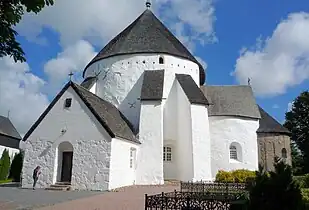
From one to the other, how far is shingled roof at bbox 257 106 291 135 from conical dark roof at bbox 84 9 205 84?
28.3ft

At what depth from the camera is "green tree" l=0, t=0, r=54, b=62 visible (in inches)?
286

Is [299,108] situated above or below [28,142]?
above

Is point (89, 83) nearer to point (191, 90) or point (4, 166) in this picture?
point (191, 90)

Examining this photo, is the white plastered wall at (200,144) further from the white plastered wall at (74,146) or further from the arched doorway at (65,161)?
the arched doorway at (65,161)

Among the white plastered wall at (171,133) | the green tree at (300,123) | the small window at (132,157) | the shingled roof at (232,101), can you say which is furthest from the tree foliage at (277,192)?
Answer: the green tree at (300,123)

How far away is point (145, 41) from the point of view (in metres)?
→ 30.4

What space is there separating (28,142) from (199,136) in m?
13.3

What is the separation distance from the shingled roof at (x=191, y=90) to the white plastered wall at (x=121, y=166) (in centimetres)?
635

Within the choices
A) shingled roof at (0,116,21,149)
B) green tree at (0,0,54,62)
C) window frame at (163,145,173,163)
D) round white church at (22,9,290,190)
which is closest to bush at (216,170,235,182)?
round white church at (22,9,290,190)

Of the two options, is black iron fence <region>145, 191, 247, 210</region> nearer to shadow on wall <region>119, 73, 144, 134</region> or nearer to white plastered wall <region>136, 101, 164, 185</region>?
white plastered wall <region>136, 101, 164, 185</region>

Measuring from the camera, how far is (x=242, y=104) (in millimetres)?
32250

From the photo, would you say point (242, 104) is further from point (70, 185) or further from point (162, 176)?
point (70, 185)

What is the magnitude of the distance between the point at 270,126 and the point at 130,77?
15.4m

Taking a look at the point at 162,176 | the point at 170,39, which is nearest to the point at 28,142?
the point at 162,176
